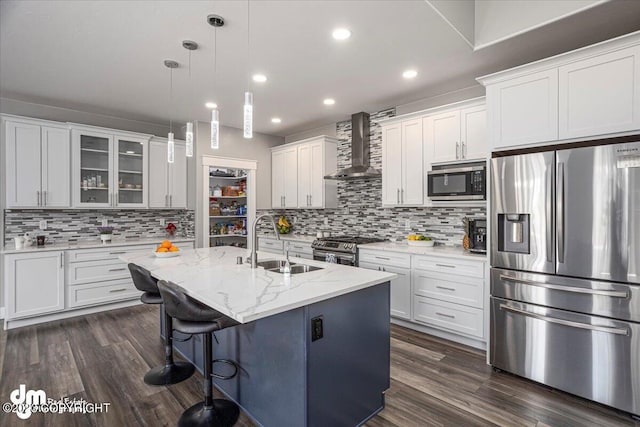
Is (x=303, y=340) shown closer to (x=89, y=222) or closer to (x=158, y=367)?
(x=158, y=367)

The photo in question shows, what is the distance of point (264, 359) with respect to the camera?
6.40ft

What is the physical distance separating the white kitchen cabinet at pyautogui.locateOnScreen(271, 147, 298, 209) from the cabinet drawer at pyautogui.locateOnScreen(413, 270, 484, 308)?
2.61 meters

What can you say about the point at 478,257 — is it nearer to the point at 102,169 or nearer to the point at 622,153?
the point at 622,153

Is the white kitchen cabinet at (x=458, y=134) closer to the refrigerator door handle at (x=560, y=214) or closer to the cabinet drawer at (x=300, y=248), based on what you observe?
the refrigerator door handle at (x=560, y=214)

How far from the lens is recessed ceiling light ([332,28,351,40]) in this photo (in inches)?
99.2

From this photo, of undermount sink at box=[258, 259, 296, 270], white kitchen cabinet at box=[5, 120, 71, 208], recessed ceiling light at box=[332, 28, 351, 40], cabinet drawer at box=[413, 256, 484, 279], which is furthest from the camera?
white kitchen cabinet at box=[5, 120, 71, 208]

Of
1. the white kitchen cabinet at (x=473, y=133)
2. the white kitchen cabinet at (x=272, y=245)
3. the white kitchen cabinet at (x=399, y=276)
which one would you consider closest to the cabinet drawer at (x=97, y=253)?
the white kitchen cabinet at (x=272, y=245)

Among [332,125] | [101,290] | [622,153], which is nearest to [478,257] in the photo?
[622,153]

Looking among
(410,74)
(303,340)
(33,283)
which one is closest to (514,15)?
(410,74)

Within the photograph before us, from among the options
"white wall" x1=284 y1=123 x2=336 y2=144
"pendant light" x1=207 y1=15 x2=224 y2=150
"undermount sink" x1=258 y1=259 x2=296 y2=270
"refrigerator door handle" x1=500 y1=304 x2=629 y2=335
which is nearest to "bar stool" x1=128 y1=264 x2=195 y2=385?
"undermount sink" x1=258 y1=259 x2=296 y2=270

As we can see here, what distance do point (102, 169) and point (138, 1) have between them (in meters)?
3.09

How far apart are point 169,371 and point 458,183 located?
3186 millimetres

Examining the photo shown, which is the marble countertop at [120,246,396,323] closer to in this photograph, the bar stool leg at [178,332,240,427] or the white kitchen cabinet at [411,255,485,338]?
the bar stool leg at [178,332,240,427]

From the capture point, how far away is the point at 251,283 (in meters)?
2.01
